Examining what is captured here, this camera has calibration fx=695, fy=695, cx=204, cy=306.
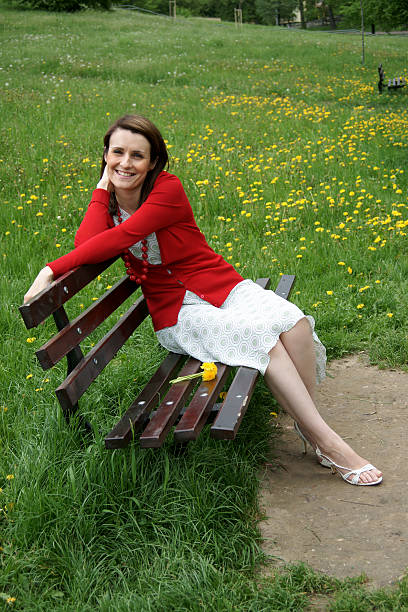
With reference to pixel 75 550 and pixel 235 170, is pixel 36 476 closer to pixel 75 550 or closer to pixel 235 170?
pixel 75 550

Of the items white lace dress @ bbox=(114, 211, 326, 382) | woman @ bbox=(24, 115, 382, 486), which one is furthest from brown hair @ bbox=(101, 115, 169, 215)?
white lace dress @ bbox=(114, 211, 326, 382)

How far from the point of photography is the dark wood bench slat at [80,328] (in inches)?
99.4

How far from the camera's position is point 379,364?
4113mm

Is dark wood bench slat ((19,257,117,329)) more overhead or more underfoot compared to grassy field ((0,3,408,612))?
more overhead

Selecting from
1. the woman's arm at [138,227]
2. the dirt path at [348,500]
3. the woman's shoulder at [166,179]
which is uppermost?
the woman's shoulder at [166,179]

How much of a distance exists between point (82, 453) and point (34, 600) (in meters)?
0.66

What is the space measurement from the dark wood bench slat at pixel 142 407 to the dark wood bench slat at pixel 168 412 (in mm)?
77

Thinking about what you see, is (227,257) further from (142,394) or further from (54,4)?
(54,4)

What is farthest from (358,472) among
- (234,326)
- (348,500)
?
(234,326)

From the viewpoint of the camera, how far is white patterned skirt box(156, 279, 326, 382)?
295 centimetres

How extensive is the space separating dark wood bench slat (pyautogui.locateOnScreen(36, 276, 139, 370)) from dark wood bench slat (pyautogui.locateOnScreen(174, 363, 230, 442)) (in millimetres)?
523

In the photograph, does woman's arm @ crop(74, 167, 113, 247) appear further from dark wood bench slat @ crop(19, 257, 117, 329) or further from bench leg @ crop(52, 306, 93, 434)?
bench leg @ crop(52, 306, 93, 434)

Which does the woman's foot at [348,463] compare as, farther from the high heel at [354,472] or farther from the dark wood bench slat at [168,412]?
the dark wood bench slat at [168,412]

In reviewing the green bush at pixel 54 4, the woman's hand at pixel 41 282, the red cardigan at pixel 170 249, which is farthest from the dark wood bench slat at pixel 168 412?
the green bush at pixel 54 4
